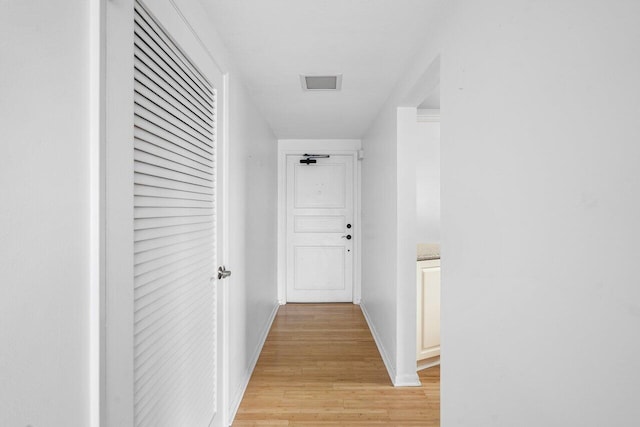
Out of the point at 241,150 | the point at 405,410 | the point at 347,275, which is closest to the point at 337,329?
the point at 347,275

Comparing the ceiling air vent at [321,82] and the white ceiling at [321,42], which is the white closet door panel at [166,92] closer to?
the white ceiling at [321,42]

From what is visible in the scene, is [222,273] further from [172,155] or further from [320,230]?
[320,230]

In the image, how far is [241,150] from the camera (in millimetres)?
2375

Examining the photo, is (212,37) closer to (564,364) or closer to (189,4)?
(189,4)

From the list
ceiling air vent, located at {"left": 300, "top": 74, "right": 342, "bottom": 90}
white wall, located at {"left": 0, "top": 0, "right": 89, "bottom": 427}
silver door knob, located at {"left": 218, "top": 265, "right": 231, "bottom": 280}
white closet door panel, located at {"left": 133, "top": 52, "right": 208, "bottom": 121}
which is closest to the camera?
white wall, located at {"left": 0, "top": 0, "right": 89, "bottom": 427}

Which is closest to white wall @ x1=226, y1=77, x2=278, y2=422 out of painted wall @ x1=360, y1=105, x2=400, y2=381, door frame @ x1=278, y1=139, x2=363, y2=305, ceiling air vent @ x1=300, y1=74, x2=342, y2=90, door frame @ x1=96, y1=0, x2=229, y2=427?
ceiling air vent @ x1=300, y1=74, x2=342, y2=90

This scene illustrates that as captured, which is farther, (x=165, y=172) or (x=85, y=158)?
(x=165, y=172)

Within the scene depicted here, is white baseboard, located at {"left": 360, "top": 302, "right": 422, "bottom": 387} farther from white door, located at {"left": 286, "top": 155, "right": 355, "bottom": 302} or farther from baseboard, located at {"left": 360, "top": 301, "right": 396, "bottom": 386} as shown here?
white door, located at {"left": 286, "top": 155, "right": 355, "bottom": 302}

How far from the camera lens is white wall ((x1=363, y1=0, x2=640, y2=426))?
2.21 ft

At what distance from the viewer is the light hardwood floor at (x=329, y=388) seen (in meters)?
2.13

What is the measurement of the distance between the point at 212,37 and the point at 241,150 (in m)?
0.80

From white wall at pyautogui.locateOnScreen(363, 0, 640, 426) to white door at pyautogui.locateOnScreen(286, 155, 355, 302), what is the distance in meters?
3.30

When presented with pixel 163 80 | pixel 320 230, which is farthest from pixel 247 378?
pixel 320 230

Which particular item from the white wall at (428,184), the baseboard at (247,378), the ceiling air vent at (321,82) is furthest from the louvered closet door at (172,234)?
the white wall at (428,184)
